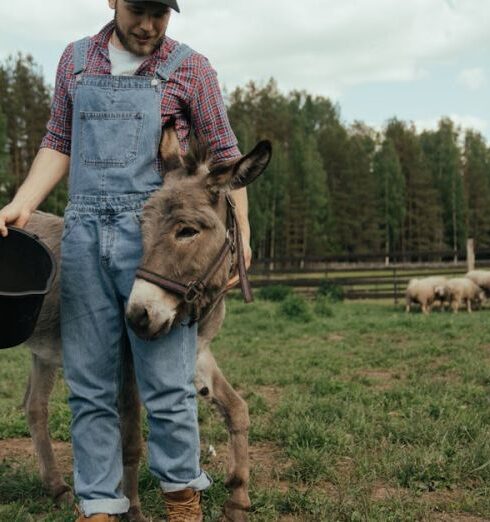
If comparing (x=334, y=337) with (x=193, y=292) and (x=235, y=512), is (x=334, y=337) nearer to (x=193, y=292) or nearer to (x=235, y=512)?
(x=235, y=512)

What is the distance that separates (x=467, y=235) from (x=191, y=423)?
199 feet

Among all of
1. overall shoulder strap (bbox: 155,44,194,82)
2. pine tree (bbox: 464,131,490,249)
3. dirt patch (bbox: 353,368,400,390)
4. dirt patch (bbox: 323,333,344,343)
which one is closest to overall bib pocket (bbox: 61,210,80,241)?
overall shoulder strap (bbox: 155,44,194,82)

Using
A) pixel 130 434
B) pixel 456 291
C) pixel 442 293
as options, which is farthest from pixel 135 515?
pixel 456 291

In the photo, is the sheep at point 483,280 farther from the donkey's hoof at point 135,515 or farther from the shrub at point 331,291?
the donkey's hoof at point 135,515

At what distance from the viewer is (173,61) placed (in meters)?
2.87

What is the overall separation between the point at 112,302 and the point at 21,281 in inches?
15.5

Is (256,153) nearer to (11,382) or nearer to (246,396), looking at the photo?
(246,396)

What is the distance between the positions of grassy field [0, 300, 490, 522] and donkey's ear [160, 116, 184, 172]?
68.6 inches

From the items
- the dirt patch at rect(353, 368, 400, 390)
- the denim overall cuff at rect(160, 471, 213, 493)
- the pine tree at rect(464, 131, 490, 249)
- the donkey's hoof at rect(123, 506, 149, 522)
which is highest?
the pine tree at rect(464, 131, 490, 249)

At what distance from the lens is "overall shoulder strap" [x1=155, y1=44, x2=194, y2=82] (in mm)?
2822

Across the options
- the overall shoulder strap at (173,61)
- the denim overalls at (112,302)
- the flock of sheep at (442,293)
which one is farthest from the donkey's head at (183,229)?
the flock of sheep at (442,293)

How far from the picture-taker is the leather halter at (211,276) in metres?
2.54

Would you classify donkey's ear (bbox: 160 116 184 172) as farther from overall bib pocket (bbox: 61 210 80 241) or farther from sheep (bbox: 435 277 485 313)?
sheep (bbox: 435 277 485 313)

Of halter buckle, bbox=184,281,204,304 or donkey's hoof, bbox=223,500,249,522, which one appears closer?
halter buckle, bbox=184,281,204,304
